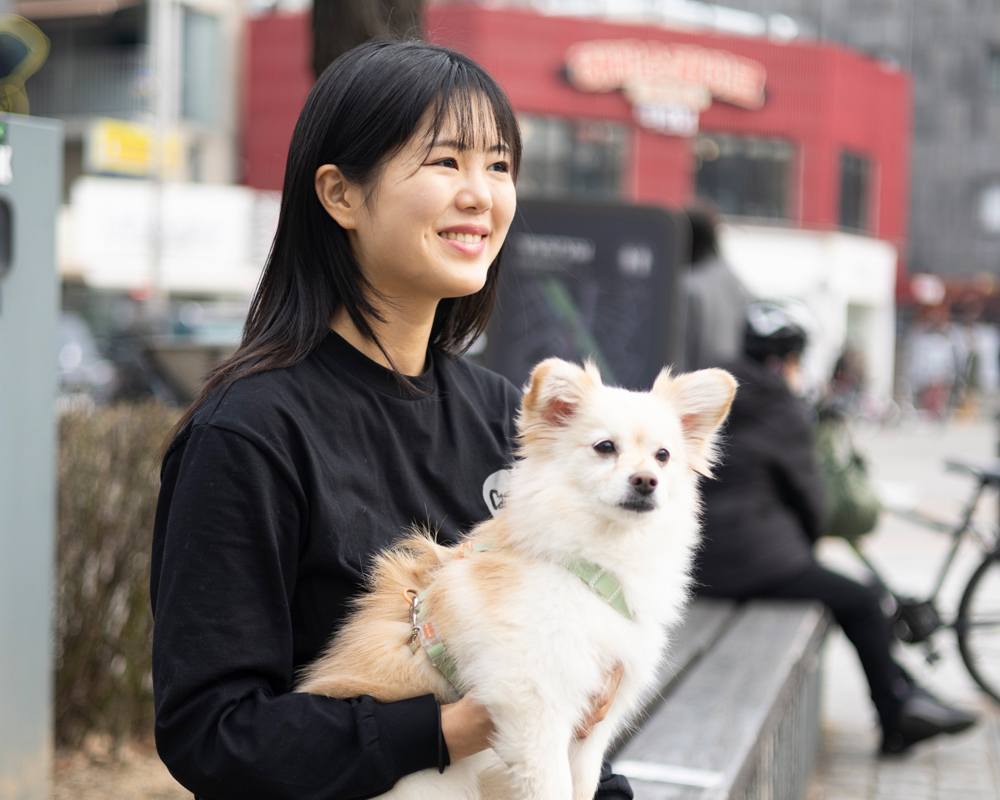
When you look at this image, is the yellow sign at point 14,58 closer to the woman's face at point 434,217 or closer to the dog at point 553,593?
the woman's face at point 434,217

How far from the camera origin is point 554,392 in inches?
68.4

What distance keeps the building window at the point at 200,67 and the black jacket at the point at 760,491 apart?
26.1 metres

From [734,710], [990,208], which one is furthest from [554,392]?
[990,208]

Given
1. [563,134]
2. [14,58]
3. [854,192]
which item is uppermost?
[563,134]

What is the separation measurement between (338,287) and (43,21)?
31.1m

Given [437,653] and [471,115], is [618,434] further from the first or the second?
[471,115]

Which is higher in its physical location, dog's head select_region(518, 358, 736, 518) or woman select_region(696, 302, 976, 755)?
dog's head select_region(518, 358, 736, 518)

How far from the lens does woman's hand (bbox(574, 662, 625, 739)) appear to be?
160cm

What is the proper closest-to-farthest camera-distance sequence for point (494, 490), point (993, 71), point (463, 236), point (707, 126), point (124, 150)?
point (463, 236) < point (494, 490) < point (124, 150) < point (707, 126) < point (993, 71)

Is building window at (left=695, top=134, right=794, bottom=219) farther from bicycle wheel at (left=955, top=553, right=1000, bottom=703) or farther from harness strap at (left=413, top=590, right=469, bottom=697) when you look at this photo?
harness strap at (left=413, top=590, right=469, bottom=697)

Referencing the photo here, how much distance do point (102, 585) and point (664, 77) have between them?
27.4 meters

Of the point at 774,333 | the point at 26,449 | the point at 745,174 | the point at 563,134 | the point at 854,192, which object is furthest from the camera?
the point at 854,192

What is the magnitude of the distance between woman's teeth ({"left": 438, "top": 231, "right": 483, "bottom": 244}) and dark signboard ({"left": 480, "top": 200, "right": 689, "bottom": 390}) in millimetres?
3638

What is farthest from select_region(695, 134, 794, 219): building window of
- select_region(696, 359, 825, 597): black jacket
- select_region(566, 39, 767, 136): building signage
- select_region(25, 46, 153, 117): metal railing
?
select_region(696, 359, 825, 597): black jacket
